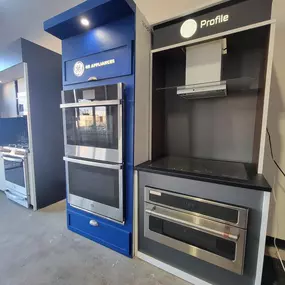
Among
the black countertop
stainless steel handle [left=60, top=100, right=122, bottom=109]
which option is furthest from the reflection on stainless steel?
stainless steel handle [left=60, top=100, right=122, bottom=109]

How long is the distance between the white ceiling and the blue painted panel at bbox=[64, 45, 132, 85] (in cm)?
67

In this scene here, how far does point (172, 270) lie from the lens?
53.6 inches

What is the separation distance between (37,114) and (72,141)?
3.12ft

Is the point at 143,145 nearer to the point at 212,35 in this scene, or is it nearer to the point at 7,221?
the point at 212,35

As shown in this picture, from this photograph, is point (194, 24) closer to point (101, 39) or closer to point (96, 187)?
point (101, 39)

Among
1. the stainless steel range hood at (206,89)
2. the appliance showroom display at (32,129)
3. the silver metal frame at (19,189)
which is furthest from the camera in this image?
the silver metal frame at (19,189)

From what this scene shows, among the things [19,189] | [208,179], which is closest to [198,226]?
[208,179]

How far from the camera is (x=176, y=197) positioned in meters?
1.26

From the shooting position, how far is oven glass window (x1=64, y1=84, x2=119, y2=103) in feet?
4.60

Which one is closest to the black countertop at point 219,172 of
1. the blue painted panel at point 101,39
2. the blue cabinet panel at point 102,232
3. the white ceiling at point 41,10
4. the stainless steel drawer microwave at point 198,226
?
the stainless steel drawer microwave at point 198,226

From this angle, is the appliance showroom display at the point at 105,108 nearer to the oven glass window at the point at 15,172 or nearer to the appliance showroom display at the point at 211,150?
the appliance showroom display at the point at 211,150

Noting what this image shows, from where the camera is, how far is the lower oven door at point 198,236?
3.62ft

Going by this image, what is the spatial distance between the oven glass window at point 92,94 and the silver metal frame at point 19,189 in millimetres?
1244

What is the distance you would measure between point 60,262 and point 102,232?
0.40 metres
